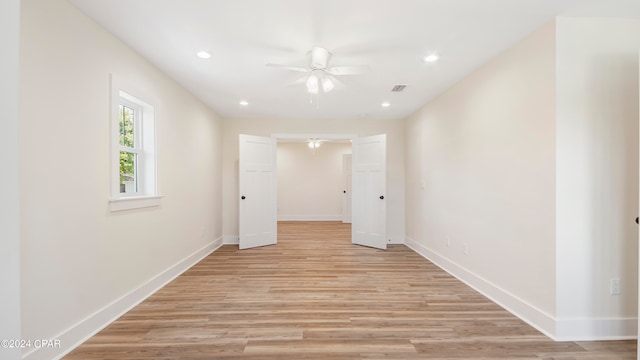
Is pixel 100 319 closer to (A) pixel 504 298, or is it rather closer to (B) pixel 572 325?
(A) pixel 504 298

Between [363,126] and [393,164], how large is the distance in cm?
93

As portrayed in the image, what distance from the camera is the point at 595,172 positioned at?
1.94 metres

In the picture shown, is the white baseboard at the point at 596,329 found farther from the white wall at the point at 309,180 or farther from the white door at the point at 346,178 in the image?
the white wall at the point at 309,180

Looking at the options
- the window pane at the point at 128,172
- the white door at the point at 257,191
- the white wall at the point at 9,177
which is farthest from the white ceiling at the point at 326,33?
the white door at the point at 257,191

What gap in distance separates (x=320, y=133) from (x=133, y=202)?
3354 millimetres

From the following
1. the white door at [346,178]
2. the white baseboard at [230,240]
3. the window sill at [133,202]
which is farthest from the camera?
the white door at [346,178]

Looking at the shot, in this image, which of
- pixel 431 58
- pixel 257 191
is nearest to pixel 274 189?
pixel 257 191

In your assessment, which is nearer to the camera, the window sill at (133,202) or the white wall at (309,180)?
the window sill at (133,202)

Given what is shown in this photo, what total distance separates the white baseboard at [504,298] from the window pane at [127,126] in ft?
12.5

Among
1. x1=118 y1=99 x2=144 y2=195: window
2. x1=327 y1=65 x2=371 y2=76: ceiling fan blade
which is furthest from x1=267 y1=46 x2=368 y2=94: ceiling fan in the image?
x1=118 y1=99 x2=144 y2=195: window

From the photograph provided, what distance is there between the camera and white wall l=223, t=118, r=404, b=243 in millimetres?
5051

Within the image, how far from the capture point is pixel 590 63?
1.95m

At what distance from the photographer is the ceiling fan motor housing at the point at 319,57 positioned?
2.32 meters

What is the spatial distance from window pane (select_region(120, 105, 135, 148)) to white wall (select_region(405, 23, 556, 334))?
11.7 ft
